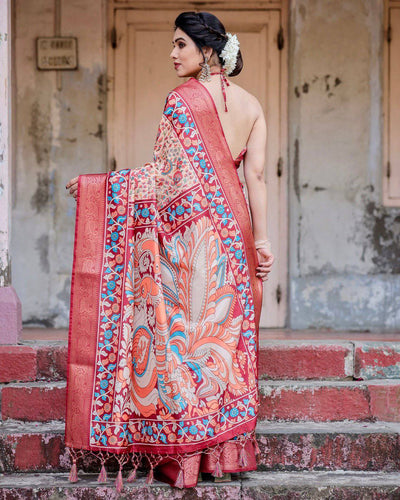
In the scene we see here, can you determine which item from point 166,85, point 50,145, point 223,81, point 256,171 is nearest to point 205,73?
point 223,81

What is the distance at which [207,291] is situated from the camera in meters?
3.36

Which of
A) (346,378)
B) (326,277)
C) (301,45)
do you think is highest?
(301,45)

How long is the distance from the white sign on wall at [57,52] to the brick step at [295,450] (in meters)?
3.13

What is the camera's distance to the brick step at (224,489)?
3.36 m

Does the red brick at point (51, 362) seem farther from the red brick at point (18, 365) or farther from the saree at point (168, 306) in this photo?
the saree at point (168, 306)

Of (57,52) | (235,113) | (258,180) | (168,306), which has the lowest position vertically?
(168,306)

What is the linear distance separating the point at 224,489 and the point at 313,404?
84 cm

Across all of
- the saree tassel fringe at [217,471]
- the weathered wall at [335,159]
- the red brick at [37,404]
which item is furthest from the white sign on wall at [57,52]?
the saree tassel fringe at [217,471]

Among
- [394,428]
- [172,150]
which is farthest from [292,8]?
[394,428]

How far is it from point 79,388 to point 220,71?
1.50m

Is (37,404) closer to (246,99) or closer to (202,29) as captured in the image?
(246,99)

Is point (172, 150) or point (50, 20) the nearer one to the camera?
point (172, 150)

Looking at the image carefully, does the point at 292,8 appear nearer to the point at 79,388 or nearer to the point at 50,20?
the point at 50,20

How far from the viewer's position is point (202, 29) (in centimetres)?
341
